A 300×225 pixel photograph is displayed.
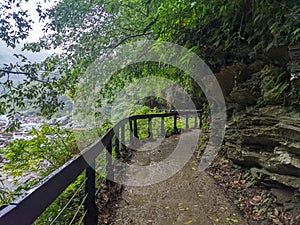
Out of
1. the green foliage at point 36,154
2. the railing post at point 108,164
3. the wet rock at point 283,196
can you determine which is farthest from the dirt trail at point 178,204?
the green foliage at point 36,154

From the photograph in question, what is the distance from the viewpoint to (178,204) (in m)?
3.11

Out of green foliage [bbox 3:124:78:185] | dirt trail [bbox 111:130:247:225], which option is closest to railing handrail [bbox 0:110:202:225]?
dirt trail [bbox 111:130:247:225]

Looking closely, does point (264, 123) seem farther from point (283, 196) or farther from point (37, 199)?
point (37, 199)

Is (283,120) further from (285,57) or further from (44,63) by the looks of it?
(44,63)

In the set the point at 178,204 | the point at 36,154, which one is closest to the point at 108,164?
the point at 178,204

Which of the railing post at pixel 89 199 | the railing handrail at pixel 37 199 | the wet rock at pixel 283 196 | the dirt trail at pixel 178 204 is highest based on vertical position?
the railing handrail at pixel 37 199

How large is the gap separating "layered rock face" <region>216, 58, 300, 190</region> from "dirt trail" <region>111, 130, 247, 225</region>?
2.10 ft

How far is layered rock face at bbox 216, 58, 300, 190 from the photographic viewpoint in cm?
253

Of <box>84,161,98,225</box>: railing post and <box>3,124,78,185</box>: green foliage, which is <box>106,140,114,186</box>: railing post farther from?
<box>3,124,78,185</box>: green foliage

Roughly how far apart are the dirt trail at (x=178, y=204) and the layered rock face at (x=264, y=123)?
64 cm

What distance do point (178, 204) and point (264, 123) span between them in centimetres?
156

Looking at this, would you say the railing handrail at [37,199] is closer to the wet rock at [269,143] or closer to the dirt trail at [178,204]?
the dirt trail at [178,204]

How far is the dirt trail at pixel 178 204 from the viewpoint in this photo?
8.92ft

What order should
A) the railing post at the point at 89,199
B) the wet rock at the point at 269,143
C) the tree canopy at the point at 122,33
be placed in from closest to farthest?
the railing post at the point at 89,199 < the wet rock at the point at 269,143 < the tree canopy at the point at 122,33
